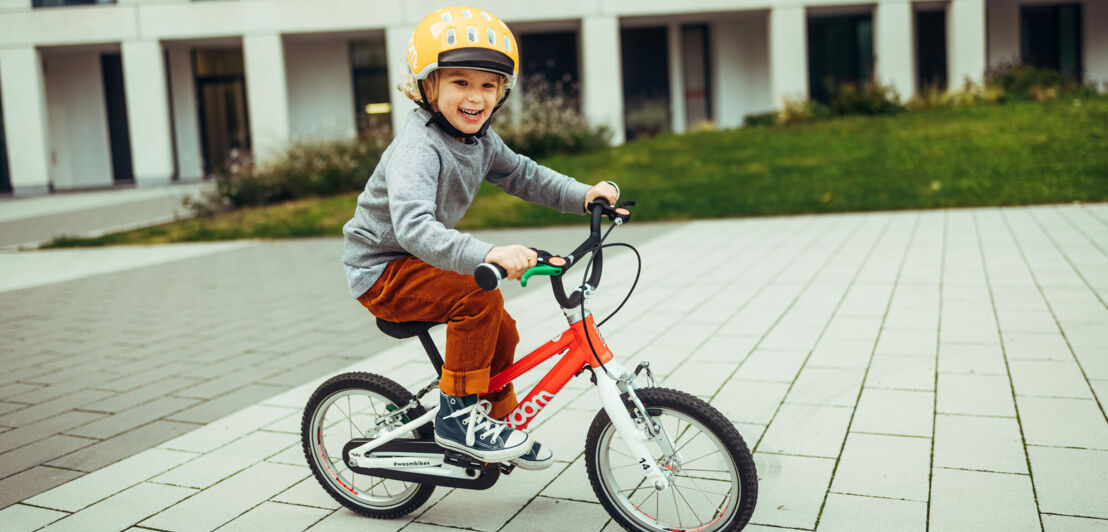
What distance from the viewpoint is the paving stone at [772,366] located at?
470 cm

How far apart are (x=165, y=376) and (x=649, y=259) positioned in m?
4.73

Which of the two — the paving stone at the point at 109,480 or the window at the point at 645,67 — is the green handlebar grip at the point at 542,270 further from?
the window at the point at 645,67

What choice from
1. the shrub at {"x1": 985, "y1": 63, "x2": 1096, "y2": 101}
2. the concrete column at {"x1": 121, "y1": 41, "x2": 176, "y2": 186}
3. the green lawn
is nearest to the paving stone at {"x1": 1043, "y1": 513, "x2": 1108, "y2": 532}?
the green lawn

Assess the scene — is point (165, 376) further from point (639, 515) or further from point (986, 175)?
point (986, 175)

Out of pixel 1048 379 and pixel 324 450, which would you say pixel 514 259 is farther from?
pixel 1048 379

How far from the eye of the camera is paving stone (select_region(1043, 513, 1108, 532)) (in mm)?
2857

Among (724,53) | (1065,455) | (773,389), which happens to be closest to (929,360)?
(773,389)

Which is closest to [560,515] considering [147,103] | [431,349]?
[431,349]

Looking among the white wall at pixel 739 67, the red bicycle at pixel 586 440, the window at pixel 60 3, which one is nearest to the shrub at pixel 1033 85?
the white wall at pixel 739 67

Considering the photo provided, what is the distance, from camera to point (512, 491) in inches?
136

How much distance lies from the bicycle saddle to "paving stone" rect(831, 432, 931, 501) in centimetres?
158

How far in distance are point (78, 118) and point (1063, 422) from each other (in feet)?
87.7

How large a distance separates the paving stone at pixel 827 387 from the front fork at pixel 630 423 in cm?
168

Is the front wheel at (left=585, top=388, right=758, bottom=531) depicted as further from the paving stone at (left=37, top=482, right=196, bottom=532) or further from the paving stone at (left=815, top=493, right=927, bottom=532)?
the paving stone at (left=37, top=482, right=196, bottom=532)
